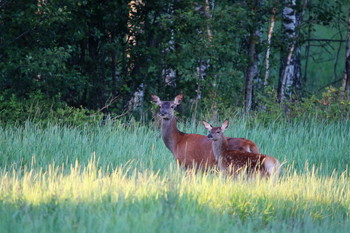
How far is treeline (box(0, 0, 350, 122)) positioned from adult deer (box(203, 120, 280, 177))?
6.21 meters

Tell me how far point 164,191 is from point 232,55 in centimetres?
1109

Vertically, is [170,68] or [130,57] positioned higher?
[130,57]

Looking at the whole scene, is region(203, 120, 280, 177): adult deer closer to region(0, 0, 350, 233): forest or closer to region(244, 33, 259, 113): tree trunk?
region(0, 0, 350, 233): forest

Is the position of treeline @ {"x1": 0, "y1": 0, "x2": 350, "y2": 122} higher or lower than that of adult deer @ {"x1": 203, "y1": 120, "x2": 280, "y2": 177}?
higher

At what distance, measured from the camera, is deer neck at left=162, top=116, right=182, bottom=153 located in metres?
11.5

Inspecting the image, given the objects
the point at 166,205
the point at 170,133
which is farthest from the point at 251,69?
the point at 166,205

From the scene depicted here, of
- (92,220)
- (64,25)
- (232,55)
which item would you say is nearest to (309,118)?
(232,55)

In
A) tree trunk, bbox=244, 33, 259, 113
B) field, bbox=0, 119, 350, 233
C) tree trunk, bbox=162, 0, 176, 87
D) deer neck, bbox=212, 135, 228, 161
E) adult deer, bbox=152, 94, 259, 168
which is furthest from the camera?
tree trunk, bbox=244, 33, 259, 113

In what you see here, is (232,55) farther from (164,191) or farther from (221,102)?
(164,191)

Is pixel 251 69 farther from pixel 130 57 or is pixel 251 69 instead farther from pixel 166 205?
pixel 166 205

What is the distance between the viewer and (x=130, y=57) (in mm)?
18953

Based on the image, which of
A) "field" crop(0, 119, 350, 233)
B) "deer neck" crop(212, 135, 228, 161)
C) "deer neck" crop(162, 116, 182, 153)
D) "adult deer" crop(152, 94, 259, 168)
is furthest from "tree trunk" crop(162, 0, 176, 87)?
"field" crop(0, 119, 350, 233)

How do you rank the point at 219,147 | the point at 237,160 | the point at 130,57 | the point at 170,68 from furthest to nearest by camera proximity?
the point at 170,68
the point at 130,57
the point at 219,147
the point at 237,160

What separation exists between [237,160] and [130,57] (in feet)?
31.1
